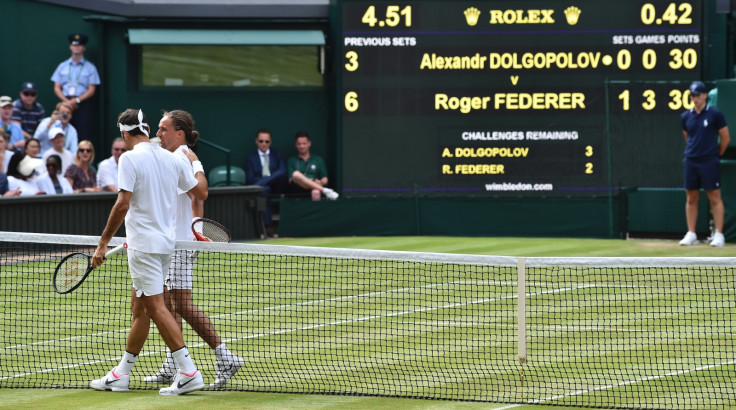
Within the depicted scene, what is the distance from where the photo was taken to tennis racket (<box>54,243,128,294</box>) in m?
8.12

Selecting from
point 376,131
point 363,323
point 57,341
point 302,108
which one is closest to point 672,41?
point 376,131

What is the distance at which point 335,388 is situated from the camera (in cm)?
798

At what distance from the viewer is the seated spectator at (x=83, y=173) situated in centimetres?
1712

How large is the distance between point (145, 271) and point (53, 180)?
9.33 metres

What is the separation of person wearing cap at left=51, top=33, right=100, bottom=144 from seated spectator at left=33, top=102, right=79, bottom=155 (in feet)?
2.65

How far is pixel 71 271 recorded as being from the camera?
815cm

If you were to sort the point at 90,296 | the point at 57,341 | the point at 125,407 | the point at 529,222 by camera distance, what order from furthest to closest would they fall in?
the point at 529,222
the point at 90,296
the point at 57,341
the point at 125,407

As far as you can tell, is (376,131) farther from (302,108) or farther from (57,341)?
(57,341)

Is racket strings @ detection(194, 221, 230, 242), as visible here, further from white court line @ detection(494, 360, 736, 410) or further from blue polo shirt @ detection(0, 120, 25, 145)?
blue polo shirt @ detection(0, 120, 25, 145)

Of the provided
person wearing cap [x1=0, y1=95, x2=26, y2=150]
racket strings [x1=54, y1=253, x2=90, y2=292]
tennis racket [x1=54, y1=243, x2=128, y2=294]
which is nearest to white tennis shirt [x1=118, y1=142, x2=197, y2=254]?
tennis racket [x1=54, y1=243, x2=128, y2=294]

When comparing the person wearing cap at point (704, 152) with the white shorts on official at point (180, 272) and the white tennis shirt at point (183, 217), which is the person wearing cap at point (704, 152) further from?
the white shorts on official at point (180, 272)

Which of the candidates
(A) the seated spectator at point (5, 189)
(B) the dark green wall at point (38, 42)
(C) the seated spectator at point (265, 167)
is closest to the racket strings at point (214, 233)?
(A) the seated spectator at point (5, 189)

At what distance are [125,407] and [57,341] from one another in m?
2.91


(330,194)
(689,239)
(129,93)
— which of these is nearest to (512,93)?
(330,194)
